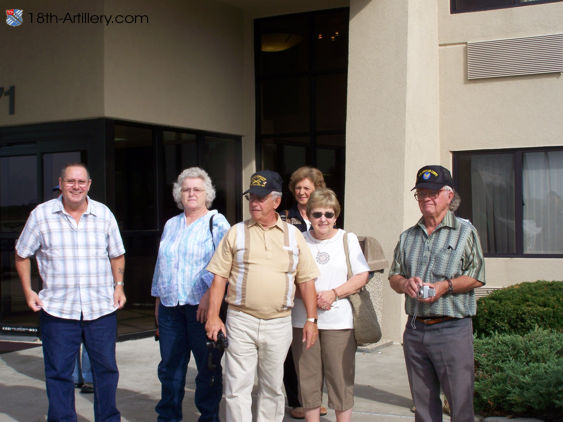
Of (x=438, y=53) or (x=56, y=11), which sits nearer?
(x=56, y=11)

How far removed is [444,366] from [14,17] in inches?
288

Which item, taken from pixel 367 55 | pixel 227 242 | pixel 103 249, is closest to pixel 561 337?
pixel 227 242

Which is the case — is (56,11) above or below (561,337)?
above

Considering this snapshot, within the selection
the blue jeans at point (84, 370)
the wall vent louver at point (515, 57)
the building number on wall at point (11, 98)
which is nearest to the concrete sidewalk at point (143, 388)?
the blue jeans at point (84, 370)

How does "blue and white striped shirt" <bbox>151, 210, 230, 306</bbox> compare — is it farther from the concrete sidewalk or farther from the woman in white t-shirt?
the concrete sidewalk

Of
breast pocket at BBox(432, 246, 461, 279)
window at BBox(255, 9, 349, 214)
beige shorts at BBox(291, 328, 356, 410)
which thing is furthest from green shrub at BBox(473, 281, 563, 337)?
window at BBox(255, 9, 349, 214)

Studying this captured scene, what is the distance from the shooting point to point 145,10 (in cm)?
899

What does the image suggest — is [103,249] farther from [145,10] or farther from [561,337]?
[145,10]

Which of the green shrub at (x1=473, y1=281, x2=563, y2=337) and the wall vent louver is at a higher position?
the wall vent louver

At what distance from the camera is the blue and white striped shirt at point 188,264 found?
502cm

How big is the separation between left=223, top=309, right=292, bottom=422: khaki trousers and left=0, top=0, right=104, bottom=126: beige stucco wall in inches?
185

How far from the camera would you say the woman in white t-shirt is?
4.83 meters

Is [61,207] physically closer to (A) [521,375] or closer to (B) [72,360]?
(B) [72,360]

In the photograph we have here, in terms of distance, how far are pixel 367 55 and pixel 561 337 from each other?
439cm
